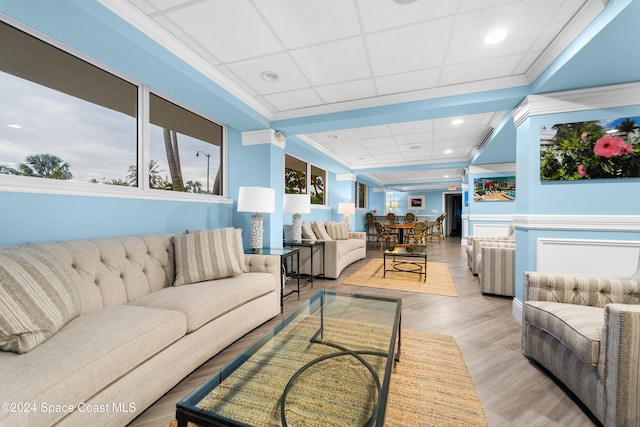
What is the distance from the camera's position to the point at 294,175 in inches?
233

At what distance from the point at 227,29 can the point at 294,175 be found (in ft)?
12.8

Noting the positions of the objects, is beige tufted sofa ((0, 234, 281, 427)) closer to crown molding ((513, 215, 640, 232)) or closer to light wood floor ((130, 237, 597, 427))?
light wood floor ((130, 237, 597, 427))

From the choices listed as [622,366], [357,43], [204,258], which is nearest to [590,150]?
[622,366]

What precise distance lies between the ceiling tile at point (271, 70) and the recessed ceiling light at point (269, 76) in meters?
0.02

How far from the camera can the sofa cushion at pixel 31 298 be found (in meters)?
1.16

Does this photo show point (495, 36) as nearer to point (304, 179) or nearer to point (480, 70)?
point (480, 70)

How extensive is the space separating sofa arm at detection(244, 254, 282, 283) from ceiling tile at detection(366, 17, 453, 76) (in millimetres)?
2275

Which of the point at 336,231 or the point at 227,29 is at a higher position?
the point at 227,29

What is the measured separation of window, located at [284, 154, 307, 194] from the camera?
5652mm

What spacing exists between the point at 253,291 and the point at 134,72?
229 cm

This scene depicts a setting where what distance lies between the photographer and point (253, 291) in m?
2.41

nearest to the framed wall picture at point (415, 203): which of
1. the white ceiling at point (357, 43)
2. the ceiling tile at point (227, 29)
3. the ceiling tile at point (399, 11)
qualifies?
the white ceiling at point (357, 43)

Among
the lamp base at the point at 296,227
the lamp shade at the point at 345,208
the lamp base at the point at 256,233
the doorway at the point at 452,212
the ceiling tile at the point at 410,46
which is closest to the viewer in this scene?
the ceiling tile at the point at 410,46

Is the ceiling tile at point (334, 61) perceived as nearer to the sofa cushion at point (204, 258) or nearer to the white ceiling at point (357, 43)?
the white ceiling at point (357, 43)
